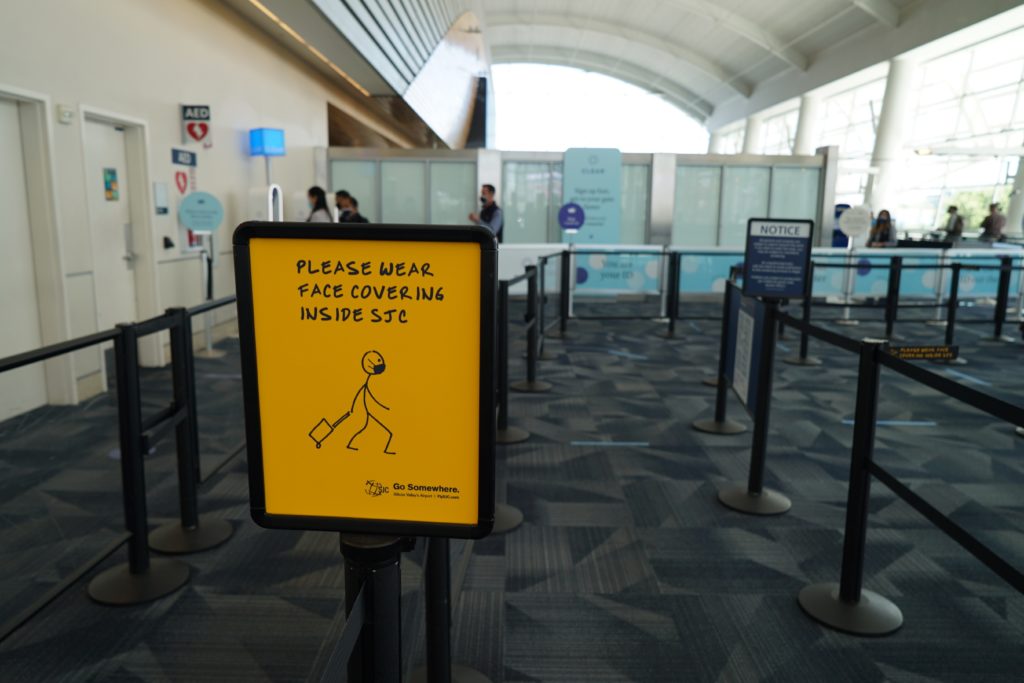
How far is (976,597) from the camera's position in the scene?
296cm

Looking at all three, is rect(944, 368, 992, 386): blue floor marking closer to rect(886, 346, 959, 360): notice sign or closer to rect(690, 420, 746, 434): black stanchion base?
rect(690, 420, 746, 434): black stanchion base

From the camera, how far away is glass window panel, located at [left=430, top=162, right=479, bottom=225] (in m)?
13.1

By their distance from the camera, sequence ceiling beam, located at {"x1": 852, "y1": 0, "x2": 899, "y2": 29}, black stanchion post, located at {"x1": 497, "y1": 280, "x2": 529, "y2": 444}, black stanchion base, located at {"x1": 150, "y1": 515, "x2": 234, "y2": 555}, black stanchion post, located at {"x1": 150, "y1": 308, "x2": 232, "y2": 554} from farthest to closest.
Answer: ceiling beam, located at {"x1": 852, "y1": 0, "x2": 899, "y2": 29} → black stanchion post, located at {"x1": 497, "y1": 280, "x2": 529, "y2": 444} → black stanchion base, located at {"x1": 150, "y1": 515, "x2": 234, "y2": 555} → black stanchion post, located at {"x1": 150, "y1": 308, "x2": 232, "y2": 554}

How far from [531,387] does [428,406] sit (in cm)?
524

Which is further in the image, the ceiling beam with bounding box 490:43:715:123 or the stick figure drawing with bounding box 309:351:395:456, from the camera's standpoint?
the ceiling beam with bounding box 490:43:715:123

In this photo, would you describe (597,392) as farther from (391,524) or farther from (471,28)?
(471,28)

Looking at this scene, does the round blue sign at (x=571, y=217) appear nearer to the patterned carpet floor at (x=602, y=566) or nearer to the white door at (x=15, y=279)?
the patterned carpet floor at (x=602, y=566)

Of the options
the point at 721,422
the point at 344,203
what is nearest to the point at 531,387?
the point at 721,422

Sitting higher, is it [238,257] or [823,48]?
[823,48]

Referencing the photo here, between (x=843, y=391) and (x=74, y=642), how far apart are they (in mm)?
5894

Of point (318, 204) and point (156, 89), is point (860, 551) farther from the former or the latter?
point (156, 89)

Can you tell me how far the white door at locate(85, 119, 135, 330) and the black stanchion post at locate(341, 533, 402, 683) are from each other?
5.98 meters

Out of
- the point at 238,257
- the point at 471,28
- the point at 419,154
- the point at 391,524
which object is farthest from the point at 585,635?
the point at 471,28

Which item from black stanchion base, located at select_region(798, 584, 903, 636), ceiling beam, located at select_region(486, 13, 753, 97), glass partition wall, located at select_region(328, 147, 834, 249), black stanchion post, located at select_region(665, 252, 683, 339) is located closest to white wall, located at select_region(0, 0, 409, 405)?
glass partition wall, located at select_region(328, 147, 834, 249)
